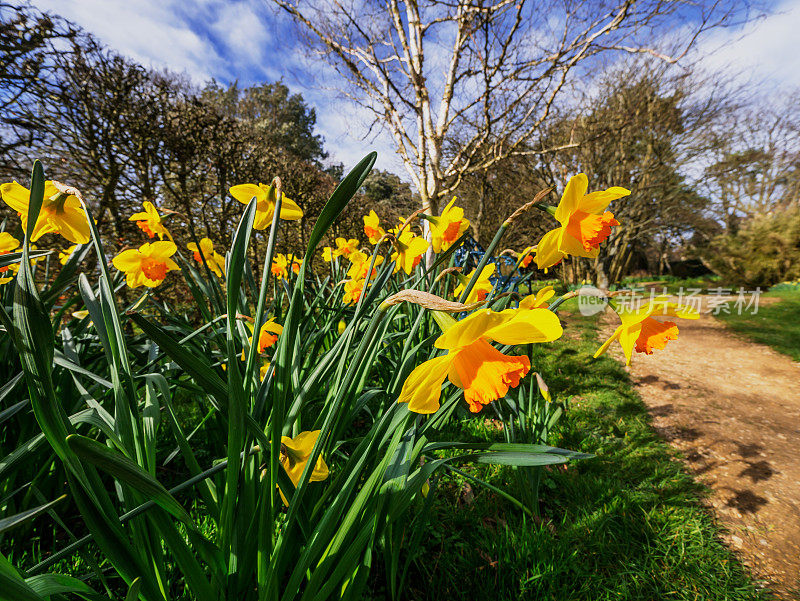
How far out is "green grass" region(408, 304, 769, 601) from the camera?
112 centimetres

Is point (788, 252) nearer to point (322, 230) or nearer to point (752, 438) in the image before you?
point (752, 438)

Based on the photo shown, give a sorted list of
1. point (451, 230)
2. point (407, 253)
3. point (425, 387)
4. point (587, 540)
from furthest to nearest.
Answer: point (451, 230)
point (587, 540)
point (407, 253)
point (425, 387)

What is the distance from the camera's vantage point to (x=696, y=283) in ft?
43.9

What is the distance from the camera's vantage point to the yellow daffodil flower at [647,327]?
88 centimetres

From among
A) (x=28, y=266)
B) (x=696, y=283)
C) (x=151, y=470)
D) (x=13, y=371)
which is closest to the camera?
(x=28, y=266)

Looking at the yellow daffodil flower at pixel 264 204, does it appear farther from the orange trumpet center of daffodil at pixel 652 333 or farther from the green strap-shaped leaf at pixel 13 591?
the orange trumpet center of daffodil at pixel 652 333

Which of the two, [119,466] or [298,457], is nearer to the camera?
[119,466]

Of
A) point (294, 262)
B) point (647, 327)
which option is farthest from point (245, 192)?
point (294, 262)

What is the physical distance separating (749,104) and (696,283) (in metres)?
6.68

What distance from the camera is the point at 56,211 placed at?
86 cm

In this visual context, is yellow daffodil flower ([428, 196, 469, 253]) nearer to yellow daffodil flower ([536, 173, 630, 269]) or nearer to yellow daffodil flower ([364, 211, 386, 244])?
yellow daffodil flower ([536, 173, 630, 269])

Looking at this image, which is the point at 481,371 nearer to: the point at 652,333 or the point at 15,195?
the point at 652,333

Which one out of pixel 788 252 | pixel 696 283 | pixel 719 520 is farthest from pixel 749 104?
pixel 719 520

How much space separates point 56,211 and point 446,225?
113 centimetres
